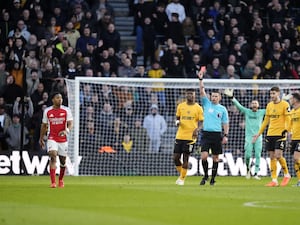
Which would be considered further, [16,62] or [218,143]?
[16,62]

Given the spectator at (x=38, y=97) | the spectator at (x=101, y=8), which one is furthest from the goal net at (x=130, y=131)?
the spectator at (x=101, y=8)

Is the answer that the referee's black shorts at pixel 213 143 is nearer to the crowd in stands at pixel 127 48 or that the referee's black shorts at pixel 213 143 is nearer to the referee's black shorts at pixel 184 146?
the referee's black shorts at pixel 184 146

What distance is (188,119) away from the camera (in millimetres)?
22250

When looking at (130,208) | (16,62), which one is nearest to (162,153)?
(16,62)

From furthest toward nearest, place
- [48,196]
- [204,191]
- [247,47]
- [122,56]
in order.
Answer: [247,47] → [122,56] → [204,191] → [48,196]

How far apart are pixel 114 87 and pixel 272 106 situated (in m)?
8.17

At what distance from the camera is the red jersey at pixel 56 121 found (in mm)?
20484

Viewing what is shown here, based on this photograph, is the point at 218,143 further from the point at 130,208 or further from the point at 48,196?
the point at 130,208

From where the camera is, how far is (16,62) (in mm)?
28031

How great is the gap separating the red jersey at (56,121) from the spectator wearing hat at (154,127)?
26.4 feet

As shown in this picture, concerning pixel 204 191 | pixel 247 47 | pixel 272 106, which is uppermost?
pixel 247 47

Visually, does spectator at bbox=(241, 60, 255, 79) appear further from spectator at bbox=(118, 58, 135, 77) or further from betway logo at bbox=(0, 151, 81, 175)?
betway logo at bbox=(0, 151, 81, 175)

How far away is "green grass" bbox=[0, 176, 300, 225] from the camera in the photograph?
12271mm

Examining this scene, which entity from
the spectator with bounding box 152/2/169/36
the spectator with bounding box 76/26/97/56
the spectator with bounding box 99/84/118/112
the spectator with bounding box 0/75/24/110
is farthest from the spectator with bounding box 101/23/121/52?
the spectator with bounding box 0/75/24/110
